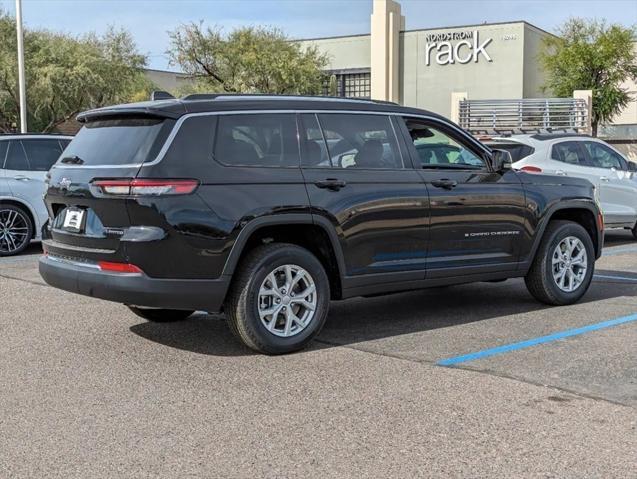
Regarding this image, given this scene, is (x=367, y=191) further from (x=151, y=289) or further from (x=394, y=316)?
(x=151, y=289)

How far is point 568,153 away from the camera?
1245cm

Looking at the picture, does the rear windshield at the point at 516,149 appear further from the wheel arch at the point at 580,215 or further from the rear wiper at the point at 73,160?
the rear wiper at the point at 73,160

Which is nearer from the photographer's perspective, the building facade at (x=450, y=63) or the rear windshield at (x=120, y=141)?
the rear windshield at (x=120, y=141)

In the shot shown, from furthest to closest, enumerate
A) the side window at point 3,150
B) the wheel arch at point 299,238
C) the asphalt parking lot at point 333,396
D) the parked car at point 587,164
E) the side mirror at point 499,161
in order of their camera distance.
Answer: the parked car at point 587,164 → the side window at point 3,150 → the side mirror at point 499,161 → the wheel arch at point 299,238 → the asphalt parking lot at point 333,396

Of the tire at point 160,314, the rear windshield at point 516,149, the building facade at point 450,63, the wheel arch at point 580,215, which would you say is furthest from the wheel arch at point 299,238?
the building facade at point 450,63

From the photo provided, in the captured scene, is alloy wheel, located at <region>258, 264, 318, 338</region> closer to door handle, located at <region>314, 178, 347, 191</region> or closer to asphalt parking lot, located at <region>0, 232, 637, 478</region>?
asphalt parking lot, located at <region>0, 232, 637, 478</region>

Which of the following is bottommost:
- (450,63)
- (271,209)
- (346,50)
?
(271,209)

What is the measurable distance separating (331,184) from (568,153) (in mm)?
7441

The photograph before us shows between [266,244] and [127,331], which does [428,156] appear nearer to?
[266,244]

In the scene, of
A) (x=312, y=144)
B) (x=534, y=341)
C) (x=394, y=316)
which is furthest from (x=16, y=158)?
(x=534, y=341)

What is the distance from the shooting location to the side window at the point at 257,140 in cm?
575

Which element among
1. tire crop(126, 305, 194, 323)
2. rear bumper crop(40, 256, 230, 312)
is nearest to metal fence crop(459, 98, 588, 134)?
tire crop(126, 305, 194, 323)

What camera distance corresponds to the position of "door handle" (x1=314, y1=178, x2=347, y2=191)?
19.8 feet

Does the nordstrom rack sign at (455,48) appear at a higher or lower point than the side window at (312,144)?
higher
